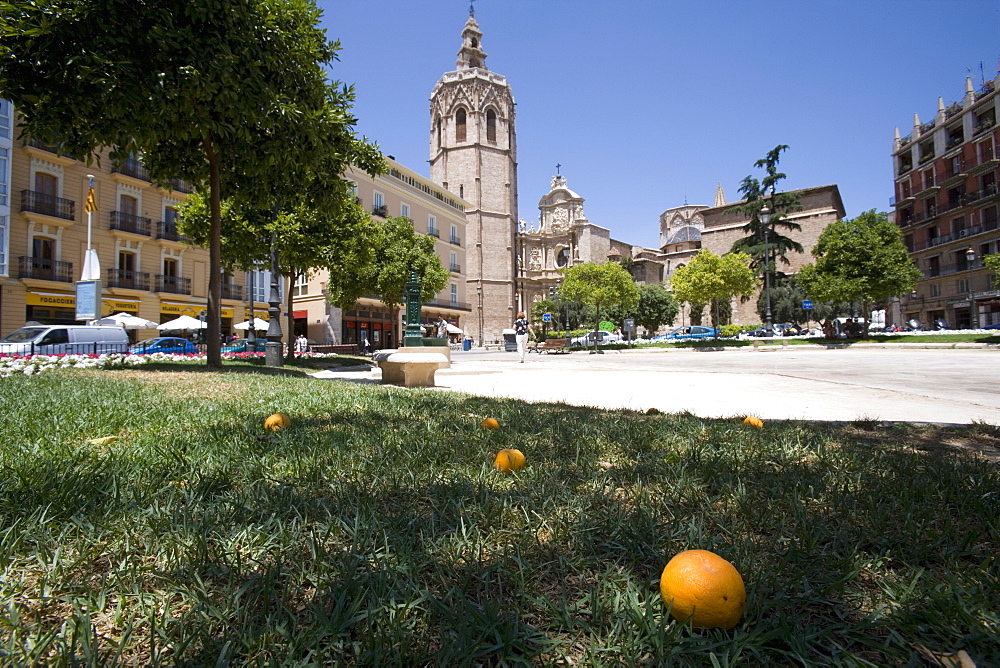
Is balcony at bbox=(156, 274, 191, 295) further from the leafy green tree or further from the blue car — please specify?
the leafy green tree

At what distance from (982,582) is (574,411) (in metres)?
3.11

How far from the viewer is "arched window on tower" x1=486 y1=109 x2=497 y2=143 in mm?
54750

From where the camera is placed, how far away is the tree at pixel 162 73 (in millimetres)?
6078

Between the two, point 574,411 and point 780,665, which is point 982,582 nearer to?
point 780,665

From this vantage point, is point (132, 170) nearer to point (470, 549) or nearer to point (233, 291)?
point (233, 291)

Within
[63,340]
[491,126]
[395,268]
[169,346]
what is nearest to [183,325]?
[169,346]

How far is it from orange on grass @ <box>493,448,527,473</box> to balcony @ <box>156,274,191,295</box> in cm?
2711

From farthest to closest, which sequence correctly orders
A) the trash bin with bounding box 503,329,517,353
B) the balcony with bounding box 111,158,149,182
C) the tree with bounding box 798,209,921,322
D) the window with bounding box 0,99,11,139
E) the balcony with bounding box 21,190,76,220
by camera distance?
the trash bin with bounding box 503,329,517,353 → the tree with bounding box 798,209,921,322 → the balcony with bounding box 111,158,149,182 → the balcony with bounding box 21,190,76,220 → the window with bounding box 0,99,11,139

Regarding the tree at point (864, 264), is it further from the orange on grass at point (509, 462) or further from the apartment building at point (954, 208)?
the orange on grass at point (509, 462)

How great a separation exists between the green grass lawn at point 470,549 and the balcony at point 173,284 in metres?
25.2

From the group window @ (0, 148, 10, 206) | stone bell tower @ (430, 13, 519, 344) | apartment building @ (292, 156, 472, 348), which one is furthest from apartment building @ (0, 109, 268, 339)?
stone bell tower @ (430, 13, 519, 344)

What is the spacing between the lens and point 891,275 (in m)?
25.2

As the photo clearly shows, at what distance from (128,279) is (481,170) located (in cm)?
3770

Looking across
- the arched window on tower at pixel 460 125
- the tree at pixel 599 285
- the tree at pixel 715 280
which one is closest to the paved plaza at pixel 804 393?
the tree at pixel 715 280
